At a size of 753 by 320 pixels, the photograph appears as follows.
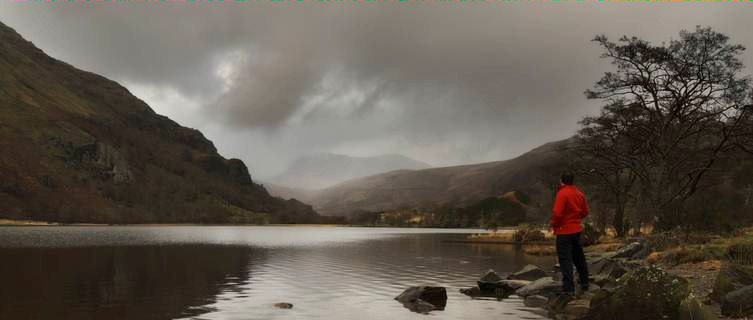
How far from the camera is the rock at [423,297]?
21577mm

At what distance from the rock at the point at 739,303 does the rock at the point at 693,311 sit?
6.28 feet

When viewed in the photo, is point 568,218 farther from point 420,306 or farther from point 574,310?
point 420,306

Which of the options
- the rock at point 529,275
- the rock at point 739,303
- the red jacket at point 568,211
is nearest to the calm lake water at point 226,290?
the rock at point 529,275

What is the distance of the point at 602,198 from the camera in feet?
243

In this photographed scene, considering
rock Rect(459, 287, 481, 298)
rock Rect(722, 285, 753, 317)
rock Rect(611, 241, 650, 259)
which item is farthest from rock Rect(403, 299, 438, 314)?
rock Rect(611, 241, 650, 259)

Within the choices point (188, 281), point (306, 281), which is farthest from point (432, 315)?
point (188, 281)

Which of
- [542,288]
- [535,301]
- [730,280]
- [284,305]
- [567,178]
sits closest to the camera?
[730,280]

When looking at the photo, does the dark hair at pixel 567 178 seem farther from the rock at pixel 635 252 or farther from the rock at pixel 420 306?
the rock at pixel 635 252

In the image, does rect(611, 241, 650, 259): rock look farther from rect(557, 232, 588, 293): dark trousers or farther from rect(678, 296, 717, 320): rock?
rect(678, 296, 717, 320): rock

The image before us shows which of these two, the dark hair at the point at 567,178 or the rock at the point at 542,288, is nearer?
the dark hair at the point at 567,178

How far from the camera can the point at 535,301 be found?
2214cm

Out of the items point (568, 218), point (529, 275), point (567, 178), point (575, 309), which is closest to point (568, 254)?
point (568, 218)

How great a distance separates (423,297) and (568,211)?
740 cm

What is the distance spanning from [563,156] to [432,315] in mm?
59676
